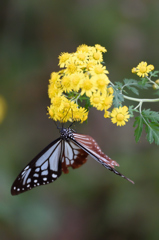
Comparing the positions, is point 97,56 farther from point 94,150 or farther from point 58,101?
point 94,150

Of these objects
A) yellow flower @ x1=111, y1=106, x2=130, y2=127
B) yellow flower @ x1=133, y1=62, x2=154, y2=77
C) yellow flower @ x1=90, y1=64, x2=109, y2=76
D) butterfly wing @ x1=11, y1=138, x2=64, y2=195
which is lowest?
butterfly wing @ x1=11, y1=138, x2=64, y2=195

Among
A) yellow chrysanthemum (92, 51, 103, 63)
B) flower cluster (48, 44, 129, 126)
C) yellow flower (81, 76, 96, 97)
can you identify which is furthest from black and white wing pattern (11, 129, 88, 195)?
yellow chrysanthemum (92, 51, 103, 63)

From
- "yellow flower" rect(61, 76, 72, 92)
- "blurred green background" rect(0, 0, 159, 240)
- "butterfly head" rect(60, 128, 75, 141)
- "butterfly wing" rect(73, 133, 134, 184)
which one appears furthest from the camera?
"blurred green background" rect(0, 0, 159, 240)

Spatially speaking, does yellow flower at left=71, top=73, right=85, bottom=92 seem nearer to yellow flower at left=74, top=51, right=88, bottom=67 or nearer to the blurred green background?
yellow flower at left=74, top=51, right=88, bottom=67

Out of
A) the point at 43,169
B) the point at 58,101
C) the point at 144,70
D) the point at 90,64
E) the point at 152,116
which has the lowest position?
the point at 43,169

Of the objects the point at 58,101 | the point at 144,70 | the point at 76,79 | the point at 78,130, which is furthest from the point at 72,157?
the point at 78,130

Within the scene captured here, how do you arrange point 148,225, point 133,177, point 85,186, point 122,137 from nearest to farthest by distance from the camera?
point 148,225 < point 133,177 < point 85,186 < point 122,137
